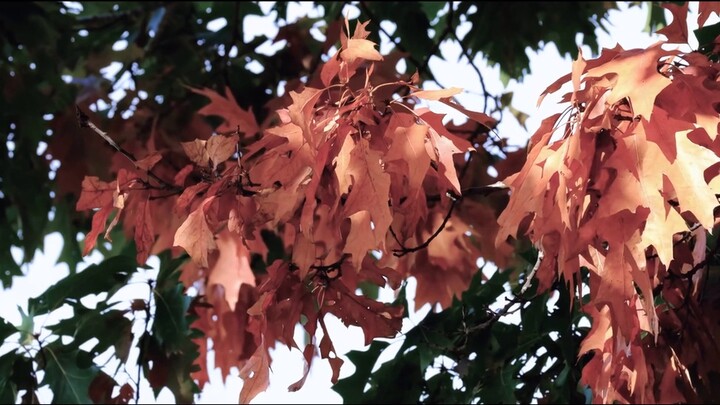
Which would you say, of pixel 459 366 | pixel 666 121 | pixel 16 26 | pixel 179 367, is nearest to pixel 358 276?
pixel 459 366

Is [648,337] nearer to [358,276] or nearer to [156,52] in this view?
[358,276]

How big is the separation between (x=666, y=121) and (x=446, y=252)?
94 cm

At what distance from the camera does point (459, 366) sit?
153 centimetres

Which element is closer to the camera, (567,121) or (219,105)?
(567,121)

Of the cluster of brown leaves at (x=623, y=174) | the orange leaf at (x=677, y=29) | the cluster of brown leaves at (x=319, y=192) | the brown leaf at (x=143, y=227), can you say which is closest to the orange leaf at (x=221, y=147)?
the cluster of brown leaves at (x=319, y=192)

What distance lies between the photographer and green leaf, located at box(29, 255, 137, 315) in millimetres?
1733

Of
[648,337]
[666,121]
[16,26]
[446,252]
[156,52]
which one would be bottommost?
[648,337]

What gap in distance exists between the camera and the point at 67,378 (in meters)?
1.73

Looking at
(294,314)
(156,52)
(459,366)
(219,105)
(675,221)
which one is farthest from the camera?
(156,52)

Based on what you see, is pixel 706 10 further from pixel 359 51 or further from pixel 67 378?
pixel 67 378

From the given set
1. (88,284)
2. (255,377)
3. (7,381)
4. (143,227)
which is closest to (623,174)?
(255,377)

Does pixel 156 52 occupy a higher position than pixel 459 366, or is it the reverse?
pixel 156 52

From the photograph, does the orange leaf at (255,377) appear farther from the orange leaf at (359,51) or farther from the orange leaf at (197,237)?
the orange leaf at (359,51)

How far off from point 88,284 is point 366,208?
0.83m
